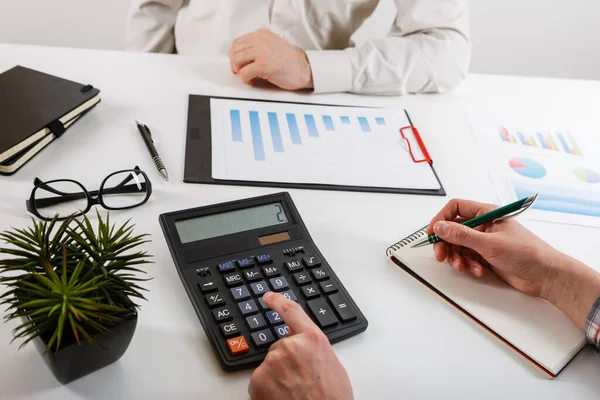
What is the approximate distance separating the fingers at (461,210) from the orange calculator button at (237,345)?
1.09 ft

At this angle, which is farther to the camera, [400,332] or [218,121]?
[218,121]

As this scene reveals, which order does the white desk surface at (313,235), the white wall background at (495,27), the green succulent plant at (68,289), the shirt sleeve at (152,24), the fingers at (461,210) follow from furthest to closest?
1. the white wall background at (495,27)
2. the shirt sleeve at (152,24)
3. the fingers at (461,210)
4. the white desk surface at (313,235)
5. the green succulent plant at (68,289)

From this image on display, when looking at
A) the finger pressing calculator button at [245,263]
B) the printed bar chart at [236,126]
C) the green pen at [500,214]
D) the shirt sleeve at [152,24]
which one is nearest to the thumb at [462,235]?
the green pen at [500,214]

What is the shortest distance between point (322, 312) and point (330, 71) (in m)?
0.60

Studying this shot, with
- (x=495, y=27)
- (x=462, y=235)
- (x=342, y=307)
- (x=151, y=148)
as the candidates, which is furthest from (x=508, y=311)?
(x=495, y=27)

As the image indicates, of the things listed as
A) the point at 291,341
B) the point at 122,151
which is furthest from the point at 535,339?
the point at 122,151

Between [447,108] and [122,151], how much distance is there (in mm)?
638

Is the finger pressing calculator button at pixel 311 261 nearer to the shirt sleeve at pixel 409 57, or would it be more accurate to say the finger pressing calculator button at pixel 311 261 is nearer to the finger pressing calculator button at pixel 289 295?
the finger pressing calculator button at pixel 289 295

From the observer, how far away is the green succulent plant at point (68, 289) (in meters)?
0.49

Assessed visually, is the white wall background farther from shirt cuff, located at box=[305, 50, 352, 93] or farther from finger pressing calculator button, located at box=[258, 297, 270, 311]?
finger pressing calculator button, located at box=[258, 297, 270, 311]

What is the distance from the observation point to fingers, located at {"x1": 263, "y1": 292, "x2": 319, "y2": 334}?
608 millimetres

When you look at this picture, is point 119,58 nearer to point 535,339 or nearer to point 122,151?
point 122,151

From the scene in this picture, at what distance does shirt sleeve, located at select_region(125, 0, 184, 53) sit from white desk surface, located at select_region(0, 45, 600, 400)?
265 mm

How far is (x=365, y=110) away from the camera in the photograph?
111 centimetres
